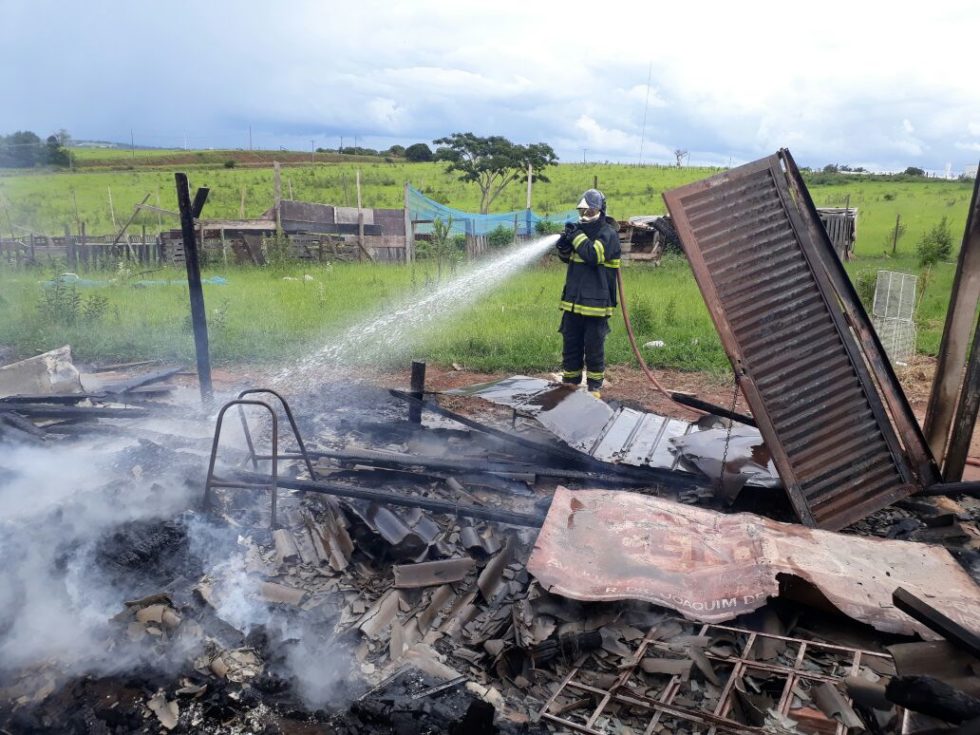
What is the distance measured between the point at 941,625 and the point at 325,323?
10202mm

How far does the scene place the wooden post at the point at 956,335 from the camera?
15.5ft

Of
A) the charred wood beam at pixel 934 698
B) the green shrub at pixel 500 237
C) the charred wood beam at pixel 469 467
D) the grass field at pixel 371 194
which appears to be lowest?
the charred wood beam at pixel 469 467

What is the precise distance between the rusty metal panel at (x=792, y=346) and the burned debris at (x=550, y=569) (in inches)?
0.7

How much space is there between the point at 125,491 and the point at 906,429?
568cm

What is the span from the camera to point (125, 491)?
4551 millimetres

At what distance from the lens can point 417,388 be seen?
20.7 ft

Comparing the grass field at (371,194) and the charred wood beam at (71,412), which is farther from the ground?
the grass field at (371,194)

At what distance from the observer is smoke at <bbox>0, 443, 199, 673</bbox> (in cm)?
345

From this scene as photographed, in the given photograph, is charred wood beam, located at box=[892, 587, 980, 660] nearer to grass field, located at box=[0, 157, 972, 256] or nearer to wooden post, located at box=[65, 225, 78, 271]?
wooden post, located at box=[65, 225, 78, 271]

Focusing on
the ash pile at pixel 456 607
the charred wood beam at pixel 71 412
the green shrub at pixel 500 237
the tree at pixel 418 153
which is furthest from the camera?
the tree at pixel 418 153

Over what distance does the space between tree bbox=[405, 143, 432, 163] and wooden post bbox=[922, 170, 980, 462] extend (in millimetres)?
62026

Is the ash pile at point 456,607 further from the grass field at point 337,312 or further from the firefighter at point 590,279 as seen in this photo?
the grass field at point 337,312

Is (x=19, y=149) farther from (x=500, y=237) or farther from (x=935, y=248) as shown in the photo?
(x=935, y=248)

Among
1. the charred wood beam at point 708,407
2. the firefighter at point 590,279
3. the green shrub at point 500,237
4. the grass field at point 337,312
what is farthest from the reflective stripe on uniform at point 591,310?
the green shrub at point 500,237
